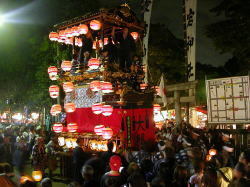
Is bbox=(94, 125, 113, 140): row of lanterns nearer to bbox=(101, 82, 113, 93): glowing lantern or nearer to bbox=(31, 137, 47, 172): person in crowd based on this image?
bbox=(101, 82, 113, 93): glowing lantern

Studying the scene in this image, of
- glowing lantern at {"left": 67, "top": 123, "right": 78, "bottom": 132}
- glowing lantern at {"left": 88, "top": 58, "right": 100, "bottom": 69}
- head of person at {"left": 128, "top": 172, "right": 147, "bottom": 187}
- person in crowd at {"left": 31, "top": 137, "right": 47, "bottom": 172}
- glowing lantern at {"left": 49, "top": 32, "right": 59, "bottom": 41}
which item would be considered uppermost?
glowing lantern at {"left": 49, "top": 32, "right": 59, "bottom": 41}

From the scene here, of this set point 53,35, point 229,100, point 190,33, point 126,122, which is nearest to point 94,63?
point 126,122

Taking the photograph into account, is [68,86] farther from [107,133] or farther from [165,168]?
[165,168]

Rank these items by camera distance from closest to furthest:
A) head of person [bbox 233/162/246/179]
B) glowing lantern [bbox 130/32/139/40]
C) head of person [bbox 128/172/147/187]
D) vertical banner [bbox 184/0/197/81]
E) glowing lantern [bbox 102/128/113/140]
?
head of person [bbox 233/162/246/179]
head of person [bbox 128/172/147/187]
glowing lantern [bbox 102/128/113/140]
glowing lantern [bbox 130/32/139/40]
vertical banner [bbox 184/0/197/81]

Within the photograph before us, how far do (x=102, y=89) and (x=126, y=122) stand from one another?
1788 millimetres

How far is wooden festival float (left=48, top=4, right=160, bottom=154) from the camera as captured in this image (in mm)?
11992

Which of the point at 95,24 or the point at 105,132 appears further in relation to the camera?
the point at 95,24

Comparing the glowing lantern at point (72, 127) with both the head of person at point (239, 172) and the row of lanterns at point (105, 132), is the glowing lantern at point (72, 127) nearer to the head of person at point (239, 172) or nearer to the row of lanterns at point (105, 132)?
the row of lanterns at point (105, 132)

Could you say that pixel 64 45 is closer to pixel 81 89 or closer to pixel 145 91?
pixel 81 89

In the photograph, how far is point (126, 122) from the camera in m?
12.2

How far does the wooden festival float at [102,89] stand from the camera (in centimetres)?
1199

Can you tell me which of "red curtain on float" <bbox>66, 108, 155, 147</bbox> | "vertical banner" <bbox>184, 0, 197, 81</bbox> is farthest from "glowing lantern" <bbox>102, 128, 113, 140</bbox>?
"vertical banner" <bbox>184, 0, 197, 81</bbox>

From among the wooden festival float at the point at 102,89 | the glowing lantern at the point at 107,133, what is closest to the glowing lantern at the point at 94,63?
the wooden festival float at the point at 102,89

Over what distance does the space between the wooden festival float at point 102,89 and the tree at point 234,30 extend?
426 centimetres
